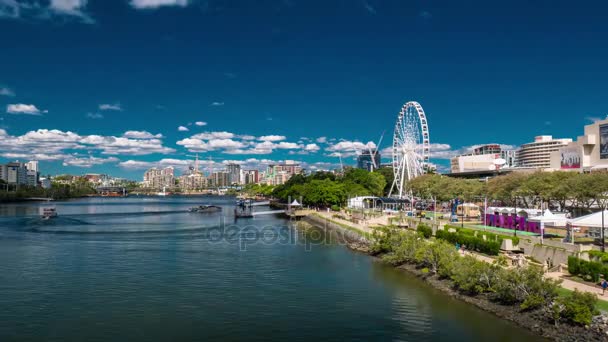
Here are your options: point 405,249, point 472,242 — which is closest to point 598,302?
point 472,242

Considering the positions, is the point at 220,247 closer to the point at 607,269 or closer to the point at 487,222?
the point at 487,222

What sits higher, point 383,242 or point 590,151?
point 590,151

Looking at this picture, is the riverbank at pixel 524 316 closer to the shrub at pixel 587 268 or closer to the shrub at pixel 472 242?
the shrub at pixel 587 268

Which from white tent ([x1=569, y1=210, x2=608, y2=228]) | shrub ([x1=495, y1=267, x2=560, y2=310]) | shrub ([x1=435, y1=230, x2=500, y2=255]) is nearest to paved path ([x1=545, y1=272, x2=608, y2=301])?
shrub ([x1=495, y1=267, x2=560, y2=310])

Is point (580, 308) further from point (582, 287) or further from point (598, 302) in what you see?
point (582, 287)

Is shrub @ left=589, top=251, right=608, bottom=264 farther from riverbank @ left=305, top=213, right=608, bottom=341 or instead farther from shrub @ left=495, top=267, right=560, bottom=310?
riverbank @ left=305, top=213, right=608, bottom=341

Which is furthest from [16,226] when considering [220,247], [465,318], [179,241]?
[465,318]

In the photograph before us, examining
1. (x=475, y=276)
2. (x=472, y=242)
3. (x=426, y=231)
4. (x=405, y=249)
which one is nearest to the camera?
(x=475, y=276)

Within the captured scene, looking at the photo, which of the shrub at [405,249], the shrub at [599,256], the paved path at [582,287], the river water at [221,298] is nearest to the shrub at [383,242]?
the river water at [221,298]
